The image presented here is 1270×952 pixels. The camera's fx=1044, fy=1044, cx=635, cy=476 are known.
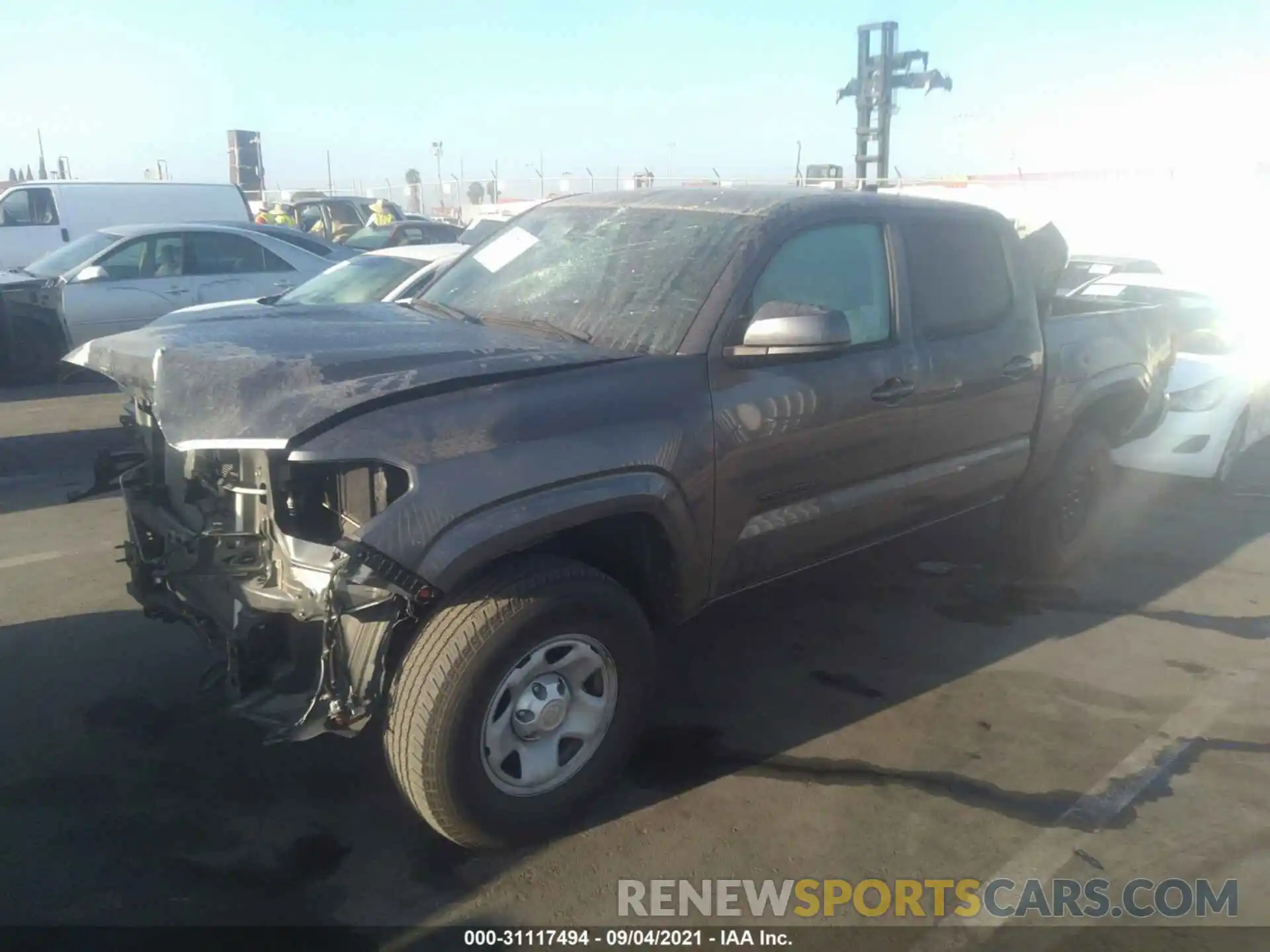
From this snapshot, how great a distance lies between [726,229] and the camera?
377cm

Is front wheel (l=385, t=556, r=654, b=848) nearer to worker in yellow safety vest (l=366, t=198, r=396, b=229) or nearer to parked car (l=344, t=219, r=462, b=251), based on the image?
parked car (l=344, t=219, r=462, b=251)

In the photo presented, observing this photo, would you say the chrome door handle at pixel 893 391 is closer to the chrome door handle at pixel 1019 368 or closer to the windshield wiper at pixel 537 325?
the chrome door handle at pixel 1019 368

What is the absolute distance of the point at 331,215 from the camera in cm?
2152

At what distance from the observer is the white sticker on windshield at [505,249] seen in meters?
4.30

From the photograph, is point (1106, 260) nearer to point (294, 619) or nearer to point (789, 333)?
point (789, 333)

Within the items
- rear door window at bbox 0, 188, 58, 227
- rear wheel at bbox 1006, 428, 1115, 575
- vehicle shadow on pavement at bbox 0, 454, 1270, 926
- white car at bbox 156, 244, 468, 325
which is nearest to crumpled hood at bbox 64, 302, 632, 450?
vehicle shadow on pavement at bbox 0, 454, 1270, 926

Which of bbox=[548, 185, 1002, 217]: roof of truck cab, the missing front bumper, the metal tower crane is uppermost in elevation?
the metal tower crane

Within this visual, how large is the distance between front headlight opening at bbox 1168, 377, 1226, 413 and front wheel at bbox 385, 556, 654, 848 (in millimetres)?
5250

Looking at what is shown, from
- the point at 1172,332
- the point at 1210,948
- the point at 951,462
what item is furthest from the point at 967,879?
the point at 1172,332

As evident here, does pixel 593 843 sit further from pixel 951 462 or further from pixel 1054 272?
pixel 1054 272

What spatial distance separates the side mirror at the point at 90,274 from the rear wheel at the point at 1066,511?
900 cm

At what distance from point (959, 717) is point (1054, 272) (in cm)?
250

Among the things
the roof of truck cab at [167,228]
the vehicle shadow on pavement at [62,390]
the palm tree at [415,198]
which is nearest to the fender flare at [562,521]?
the vehicle shadow on pavement at [62,390]

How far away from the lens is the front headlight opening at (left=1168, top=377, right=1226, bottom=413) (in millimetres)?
6992
